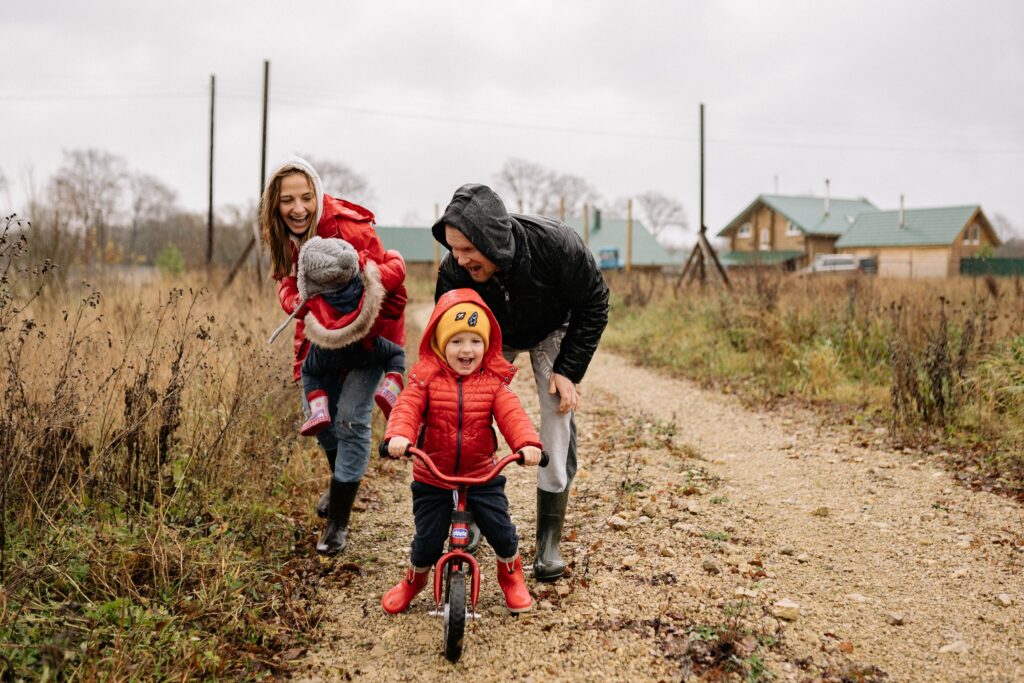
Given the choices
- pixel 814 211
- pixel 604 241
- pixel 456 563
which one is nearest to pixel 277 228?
pixel 456 563

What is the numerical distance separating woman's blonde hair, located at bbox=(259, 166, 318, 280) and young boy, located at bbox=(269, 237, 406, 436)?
29 centimetres

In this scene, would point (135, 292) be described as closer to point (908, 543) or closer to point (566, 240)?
point (566, 240)

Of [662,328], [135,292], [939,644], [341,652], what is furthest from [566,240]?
[662,328]

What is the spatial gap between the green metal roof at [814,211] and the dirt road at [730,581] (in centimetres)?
3930

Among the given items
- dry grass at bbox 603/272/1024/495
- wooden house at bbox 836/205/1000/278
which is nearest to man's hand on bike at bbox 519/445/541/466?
dry grass at bbox 603/272/1024/495

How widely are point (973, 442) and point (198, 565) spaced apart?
5.44 metres

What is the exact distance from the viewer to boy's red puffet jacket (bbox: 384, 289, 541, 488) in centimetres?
305

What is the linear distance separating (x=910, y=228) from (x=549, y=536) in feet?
A: 137

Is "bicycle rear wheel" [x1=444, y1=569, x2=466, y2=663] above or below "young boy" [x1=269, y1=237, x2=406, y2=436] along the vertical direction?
below

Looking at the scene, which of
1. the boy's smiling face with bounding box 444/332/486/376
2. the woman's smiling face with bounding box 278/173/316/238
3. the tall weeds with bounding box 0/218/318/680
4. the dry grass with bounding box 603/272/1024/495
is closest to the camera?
the tall weeds with bounding box 0/218/318/680

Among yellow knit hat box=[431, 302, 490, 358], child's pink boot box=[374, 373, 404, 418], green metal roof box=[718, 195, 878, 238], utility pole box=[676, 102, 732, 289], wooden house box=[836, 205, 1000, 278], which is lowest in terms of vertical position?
child's pink boot box=[374, 373, 404, 418]

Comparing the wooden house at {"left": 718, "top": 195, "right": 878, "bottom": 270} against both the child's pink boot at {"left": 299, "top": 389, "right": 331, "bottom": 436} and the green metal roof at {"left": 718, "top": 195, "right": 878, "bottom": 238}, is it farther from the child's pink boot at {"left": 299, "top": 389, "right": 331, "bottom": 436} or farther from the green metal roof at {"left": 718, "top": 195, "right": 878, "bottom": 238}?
the child's pink boot at {"left": 299, "top": 389, "right": 331, "bottom": 436}

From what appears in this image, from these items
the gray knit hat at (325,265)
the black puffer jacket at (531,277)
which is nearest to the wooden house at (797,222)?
the black puffer jacket at (531,277)

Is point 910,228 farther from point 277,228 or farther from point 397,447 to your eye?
point 397,447
